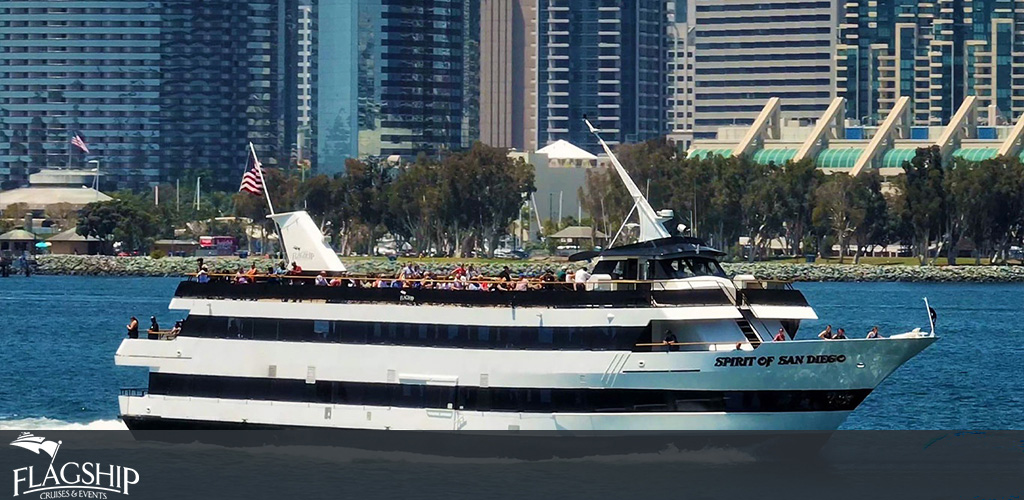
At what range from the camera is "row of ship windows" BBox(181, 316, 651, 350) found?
3903 cm

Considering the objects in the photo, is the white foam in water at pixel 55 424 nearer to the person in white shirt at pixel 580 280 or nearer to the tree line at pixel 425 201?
the person in white shirt at pixel 580 280

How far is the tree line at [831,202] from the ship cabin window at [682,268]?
102329mm

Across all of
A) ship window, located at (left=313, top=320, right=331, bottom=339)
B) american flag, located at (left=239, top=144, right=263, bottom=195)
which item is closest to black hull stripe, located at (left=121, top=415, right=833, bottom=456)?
ship window, located at (left=313, top=320, right=331, bottom=339)

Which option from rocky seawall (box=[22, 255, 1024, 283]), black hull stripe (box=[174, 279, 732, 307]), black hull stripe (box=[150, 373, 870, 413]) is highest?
black hull stripe (box=[174, 279, 732, 307])

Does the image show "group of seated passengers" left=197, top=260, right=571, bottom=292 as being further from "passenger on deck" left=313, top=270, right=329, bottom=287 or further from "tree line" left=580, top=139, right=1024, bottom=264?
"tree line" left=580, top=139, right=1024, bottom=264

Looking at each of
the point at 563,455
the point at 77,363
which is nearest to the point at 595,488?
the point at 563,455

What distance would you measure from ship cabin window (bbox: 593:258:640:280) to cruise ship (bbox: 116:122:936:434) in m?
0.03

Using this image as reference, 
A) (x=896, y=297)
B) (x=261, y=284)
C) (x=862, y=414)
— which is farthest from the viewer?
(x=896, y=297)

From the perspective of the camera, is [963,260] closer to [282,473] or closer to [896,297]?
[896,297]

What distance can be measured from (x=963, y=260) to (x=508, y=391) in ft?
388

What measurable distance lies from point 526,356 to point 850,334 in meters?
39.8

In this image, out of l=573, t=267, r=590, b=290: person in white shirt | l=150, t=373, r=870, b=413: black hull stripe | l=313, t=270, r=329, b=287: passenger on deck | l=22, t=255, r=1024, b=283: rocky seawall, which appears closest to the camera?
l=150, t=373, r=870, b=413: black hull stripe

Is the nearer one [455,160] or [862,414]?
[862,414]

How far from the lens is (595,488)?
1489 inches
